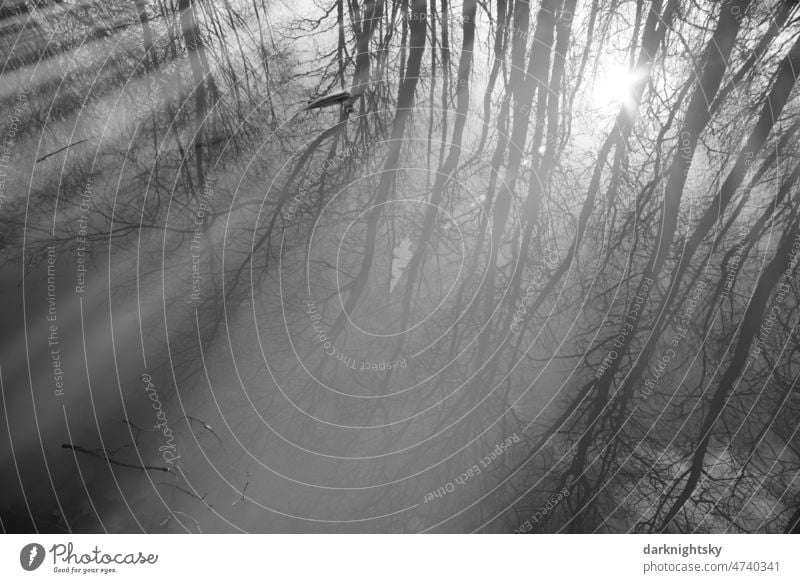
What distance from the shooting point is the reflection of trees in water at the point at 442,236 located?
6.20 ft

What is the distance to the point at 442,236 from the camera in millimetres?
1954

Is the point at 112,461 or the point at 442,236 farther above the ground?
the point at 442,236

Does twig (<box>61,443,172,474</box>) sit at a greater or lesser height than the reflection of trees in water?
lesser

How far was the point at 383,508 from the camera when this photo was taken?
6.21 ft

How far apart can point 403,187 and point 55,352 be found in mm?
1695

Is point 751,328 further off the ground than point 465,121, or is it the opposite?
point 465,121

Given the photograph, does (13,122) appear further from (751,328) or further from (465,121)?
(751,328)

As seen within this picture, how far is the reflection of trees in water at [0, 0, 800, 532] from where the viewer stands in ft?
6.20

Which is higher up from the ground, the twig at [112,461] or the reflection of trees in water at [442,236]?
the reflection of trees in water at [442,236]

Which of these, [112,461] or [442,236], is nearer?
[112,461]
